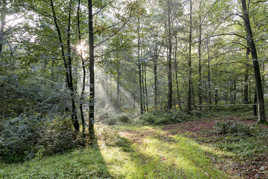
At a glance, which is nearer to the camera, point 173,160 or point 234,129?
point 173,160

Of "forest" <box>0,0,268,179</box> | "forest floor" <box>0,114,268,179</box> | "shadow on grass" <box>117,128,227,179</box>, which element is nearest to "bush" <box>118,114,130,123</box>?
"forest" <box>0,0,268,179</box>

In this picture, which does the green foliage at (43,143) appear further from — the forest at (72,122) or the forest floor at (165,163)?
the forest floor at (165,163)

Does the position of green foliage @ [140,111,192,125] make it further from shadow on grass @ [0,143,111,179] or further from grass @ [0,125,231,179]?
shadow on grass @ [0,143,111,179]

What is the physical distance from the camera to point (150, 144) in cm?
612

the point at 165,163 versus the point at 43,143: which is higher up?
the point at 43,143

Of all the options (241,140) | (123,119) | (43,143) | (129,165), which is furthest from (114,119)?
(241,140)

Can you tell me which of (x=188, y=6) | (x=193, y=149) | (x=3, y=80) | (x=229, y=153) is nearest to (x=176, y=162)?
(x=193, y=149)

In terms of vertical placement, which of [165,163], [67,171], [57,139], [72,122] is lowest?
[165,163]

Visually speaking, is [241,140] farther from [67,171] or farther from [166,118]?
[166,118]

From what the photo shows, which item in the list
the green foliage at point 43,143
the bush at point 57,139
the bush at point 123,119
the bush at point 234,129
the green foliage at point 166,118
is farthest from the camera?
the bush at point 123,119

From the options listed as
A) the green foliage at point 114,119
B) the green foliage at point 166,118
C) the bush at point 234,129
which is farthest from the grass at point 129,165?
the green foliage at point 114,119

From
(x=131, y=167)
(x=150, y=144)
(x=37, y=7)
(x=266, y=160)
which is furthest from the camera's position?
(x=150, y=144)

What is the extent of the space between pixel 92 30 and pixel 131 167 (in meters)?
5.92

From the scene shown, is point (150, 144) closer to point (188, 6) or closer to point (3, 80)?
point (3, 80)
